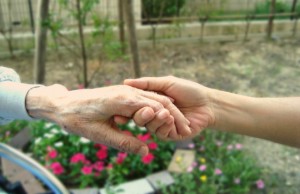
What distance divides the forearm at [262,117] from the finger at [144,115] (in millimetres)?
568

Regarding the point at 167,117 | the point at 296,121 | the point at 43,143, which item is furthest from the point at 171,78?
the point at 43,143

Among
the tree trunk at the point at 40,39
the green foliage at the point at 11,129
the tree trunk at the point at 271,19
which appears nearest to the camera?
the green foliage at the point at 11,129

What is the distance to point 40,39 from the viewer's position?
4.22 meters

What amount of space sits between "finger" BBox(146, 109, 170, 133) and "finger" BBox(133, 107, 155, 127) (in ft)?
0.09

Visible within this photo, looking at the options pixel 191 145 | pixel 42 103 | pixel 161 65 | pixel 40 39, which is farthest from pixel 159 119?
pixel 161 65

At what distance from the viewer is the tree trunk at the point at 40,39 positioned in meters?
4.01

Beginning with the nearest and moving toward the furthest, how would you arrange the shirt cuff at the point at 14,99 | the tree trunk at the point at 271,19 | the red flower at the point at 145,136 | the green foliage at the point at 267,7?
1. the shirt cuff at the point at 14,99
2. the red flower at the point at 145,136
3. the tree trunk at the point at 271,19
4. the green foliage at the point at 267,7

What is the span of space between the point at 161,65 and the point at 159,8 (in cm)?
147

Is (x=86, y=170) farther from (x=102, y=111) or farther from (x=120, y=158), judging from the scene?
(x=102, y=111)

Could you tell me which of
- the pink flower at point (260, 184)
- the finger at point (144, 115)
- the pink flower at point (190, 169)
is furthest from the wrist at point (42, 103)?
the pink flower at point (260, 184)

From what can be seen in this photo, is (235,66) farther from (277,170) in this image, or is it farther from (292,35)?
(277,170)

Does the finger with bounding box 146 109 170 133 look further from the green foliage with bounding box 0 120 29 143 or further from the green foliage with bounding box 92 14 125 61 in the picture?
the green foliage with bounding box 92 14 125 61

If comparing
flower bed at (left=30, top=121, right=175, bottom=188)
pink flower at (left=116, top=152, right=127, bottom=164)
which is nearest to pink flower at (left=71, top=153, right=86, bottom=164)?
flower bed at (left=30, top=121, right=175, bottom=188)

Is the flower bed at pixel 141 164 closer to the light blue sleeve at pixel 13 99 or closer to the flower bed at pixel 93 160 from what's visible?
the flower bed at pixel 93 160
